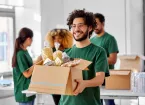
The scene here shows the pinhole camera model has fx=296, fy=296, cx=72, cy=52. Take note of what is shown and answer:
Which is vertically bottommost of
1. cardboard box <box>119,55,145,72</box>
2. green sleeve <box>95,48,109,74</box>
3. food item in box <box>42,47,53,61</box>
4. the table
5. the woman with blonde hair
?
the table

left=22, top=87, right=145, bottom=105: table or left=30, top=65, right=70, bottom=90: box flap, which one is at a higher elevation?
left=30, top=65, right=70, bottom=90: box flap

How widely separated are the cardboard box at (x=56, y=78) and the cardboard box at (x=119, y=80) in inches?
57.5

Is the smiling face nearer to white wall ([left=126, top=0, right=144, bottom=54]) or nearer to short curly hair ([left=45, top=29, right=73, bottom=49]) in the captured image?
short curly hair ([left=45, top=29, right=73, bottom=49])

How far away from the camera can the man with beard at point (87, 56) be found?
197 cm

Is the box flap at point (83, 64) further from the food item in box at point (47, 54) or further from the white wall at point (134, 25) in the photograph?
the white wall at point (134, 25)

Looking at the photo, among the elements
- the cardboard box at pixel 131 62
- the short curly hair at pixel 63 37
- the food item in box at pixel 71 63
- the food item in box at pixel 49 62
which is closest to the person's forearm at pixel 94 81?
the food item in box at pixel 71 63

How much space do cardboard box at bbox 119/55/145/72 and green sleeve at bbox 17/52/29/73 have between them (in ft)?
3.81

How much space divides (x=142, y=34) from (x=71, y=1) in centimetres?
A: 138

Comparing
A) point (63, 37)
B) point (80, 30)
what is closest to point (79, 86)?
point (80, 30)

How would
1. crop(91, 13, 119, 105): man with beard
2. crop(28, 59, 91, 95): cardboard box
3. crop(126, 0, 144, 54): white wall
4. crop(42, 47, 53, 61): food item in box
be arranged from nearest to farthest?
crop(28, 59, 91, 95): cardboard box, crop(42, 47, 53, 61): food item in box, crop(91, 13, 119, 105): man with beard, crop(126, 0, 144, 54): white wall

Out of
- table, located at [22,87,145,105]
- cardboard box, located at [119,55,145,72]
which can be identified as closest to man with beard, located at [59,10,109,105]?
table, located at [22,87,145,105]

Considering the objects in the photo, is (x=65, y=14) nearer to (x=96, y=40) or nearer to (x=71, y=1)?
(x=71, y=1)

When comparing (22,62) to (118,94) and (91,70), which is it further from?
(91,70)

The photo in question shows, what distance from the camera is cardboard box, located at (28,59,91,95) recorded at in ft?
5.78
